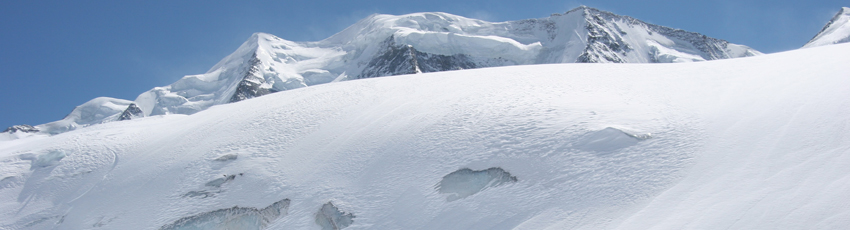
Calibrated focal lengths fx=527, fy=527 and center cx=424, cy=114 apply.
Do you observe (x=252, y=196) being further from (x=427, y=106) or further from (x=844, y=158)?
(x=844, y=158)

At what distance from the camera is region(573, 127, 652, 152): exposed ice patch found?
1191cm

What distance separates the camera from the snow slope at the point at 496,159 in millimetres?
9641

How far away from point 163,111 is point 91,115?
25.2 meters

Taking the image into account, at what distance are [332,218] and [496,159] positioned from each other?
4.02m

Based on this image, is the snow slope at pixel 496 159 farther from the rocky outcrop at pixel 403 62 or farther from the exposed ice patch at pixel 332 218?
the rocky outcrop at pixel 403 62

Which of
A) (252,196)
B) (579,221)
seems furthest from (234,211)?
(579,221)

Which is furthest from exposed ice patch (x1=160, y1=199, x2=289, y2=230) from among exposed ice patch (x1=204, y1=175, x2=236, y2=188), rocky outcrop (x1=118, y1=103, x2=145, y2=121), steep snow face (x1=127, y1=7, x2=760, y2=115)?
rocky outcrop (x1=118, y1=103, x2=145, y2=121)

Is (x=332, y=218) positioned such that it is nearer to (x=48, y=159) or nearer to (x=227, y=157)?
(x=227, y=157)

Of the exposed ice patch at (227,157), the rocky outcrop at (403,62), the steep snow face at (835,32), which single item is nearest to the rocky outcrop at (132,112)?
the rocky outcrop at (403,62)

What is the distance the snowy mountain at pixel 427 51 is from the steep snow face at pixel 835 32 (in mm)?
12898

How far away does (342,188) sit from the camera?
1291cm

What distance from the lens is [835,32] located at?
3305 inches

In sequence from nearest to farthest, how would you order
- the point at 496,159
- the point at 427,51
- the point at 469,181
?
the point at 469,181
the point at 496,159
the point at 427,51

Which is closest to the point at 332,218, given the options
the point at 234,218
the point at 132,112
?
the point at 234,218
